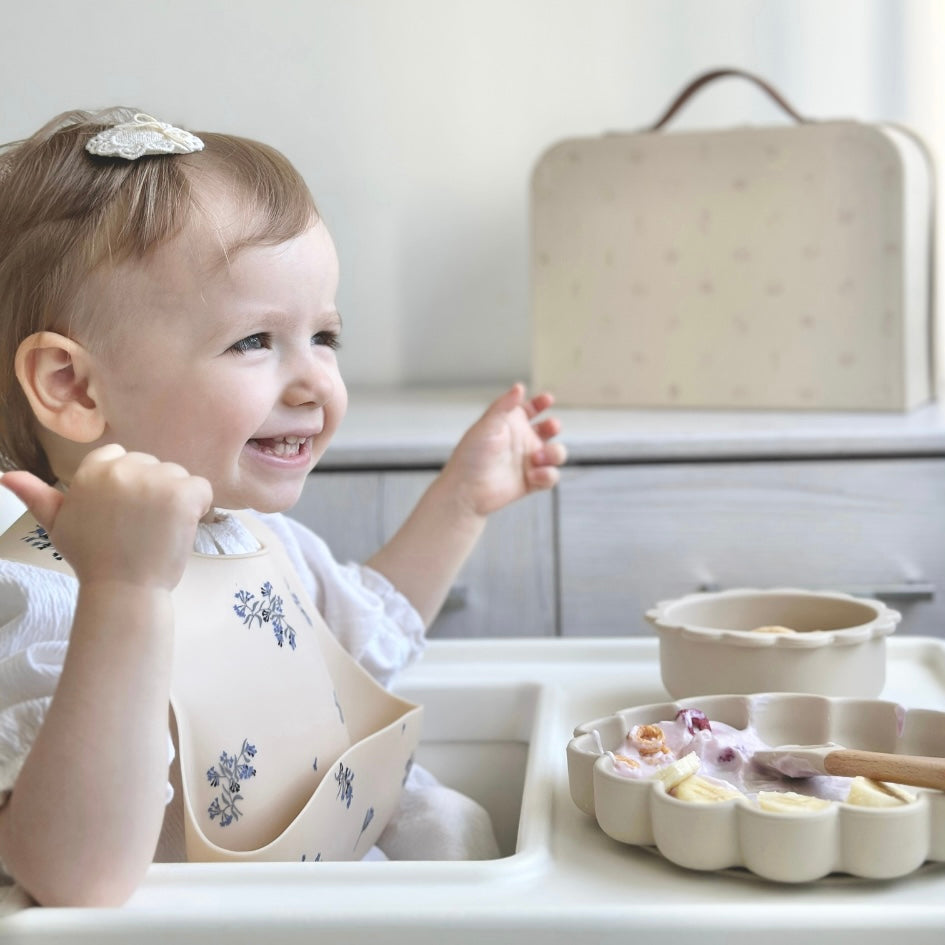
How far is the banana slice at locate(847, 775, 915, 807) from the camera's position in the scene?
1.58 feet

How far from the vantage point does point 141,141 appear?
0.68 m

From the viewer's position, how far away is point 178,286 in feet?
2.14

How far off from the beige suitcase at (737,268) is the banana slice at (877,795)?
0.92 metres

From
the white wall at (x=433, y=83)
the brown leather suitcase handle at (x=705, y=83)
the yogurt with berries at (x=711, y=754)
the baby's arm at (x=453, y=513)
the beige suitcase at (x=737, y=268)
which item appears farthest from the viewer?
the white wall at (x=433, y=83)

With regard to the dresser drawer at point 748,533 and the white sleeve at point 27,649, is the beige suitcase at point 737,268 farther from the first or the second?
the white sleeve at point 27,649

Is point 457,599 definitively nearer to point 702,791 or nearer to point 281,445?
point 281,445

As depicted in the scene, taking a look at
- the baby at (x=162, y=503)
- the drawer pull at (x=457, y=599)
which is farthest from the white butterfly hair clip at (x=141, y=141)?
the drawer pull at (x=457, y=599)

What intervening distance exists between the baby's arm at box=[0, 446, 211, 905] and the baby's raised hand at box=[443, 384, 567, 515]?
1.51ft

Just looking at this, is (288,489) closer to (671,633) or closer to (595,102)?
(671,633)

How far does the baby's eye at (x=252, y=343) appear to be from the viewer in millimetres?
675

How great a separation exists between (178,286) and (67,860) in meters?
0.29

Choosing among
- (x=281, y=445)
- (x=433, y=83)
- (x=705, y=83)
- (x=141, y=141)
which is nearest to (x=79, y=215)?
(x=141, y=141)

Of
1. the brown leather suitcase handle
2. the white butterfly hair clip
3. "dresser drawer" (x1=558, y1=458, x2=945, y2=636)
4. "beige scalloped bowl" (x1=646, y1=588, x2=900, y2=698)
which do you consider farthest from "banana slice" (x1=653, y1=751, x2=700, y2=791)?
the brown leather suitcase handle

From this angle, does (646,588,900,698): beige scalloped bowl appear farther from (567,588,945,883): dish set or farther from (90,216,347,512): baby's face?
(90,216,347,512): baby's face
